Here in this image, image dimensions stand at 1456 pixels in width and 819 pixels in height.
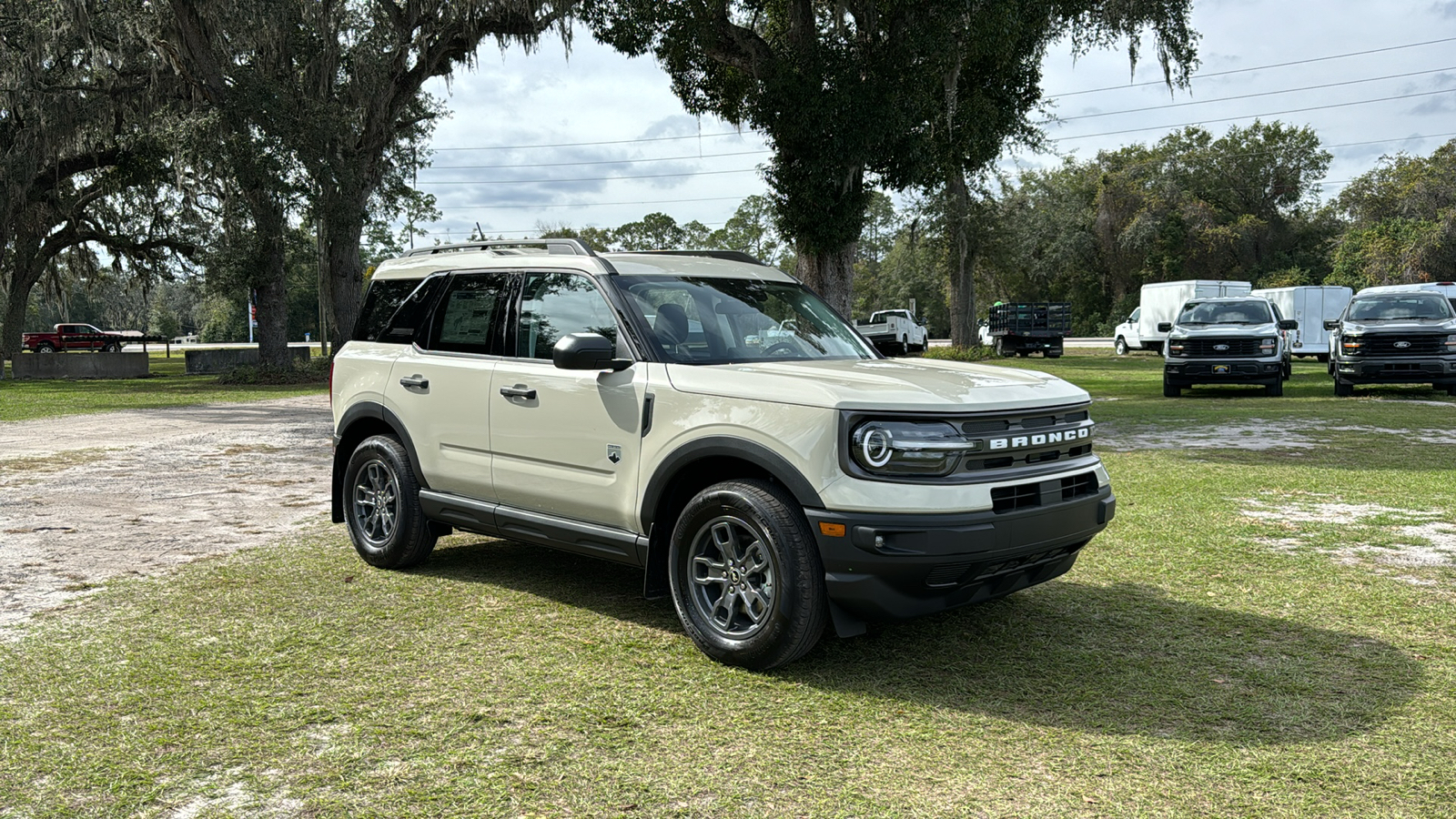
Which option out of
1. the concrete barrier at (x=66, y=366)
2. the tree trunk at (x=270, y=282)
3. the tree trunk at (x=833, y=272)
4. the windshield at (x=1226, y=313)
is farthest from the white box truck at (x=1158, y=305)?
the concrete barrier at (x=66, y=366)

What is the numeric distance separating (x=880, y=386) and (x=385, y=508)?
354cm

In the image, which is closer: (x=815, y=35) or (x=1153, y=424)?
(x=1153, y=424)

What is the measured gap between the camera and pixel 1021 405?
4.62 m

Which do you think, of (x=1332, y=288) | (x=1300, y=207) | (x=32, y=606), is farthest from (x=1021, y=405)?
(x=1300, y=207)

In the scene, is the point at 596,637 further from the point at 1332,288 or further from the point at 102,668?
the point at 1332,288

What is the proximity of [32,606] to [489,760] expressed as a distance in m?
3.58

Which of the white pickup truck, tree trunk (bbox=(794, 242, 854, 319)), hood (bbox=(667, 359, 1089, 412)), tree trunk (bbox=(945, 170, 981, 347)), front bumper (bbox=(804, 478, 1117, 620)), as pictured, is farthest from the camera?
the white pickup truck

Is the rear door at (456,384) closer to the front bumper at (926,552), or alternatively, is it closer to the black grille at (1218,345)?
the front bumper at (926,552)

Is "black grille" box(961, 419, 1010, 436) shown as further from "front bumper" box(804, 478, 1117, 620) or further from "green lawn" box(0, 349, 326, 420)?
"green lawn" box(0, 349, 326, 420)

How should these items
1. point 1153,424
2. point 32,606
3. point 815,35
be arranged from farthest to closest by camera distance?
point 815,35 → point 1153,424 → point 32,606

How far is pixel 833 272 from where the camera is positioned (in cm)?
1858

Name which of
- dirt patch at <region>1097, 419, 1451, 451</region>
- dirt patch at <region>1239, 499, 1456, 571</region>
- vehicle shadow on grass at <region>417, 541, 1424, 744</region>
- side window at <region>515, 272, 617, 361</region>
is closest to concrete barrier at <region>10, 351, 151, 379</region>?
dirt patch at <region>1097, 419, 1451, 451</region>

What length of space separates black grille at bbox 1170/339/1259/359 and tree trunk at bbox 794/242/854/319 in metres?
6.25

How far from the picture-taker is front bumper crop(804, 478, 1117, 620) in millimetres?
4266
